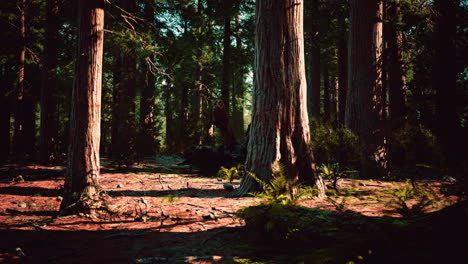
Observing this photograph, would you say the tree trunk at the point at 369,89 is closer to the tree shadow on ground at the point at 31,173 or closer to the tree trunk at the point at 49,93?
the tree shadow on ground at the point at 31,173

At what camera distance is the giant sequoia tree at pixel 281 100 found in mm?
5020

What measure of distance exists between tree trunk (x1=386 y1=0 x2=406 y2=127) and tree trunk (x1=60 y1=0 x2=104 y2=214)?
8.89 m

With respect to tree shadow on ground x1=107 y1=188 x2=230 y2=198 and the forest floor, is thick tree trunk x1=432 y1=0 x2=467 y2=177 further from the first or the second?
tree shadow on ground x1=107 y1=188 x2=230 y2=198

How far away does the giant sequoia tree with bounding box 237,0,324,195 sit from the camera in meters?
5.02

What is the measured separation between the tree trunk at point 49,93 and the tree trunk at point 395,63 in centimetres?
1242

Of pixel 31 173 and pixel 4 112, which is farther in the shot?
pixel 4 112

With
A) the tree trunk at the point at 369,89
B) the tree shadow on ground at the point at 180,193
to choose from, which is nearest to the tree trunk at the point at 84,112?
the tree shadow on ground at the point at 180,193

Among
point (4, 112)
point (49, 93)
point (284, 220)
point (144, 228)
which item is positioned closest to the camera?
point (284, 220)

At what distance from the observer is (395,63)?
9211 millimetres

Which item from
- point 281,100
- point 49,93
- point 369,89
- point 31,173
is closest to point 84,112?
point 281,100

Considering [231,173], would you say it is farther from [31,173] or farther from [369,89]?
[31,173]

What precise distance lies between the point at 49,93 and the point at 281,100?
975cm

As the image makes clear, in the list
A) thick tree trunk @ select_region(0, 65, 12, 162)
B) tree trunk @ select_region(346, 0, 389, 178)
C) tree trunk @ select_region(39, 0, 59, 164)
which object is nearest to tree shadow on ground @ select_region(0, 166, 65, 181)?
tree trunk @ select_region(39, 0, 59, 164)

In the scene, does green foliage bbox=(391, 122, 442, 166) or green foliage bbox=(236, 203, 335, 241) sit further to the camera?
green foliage bbox=(391, 122, 442, 166)
